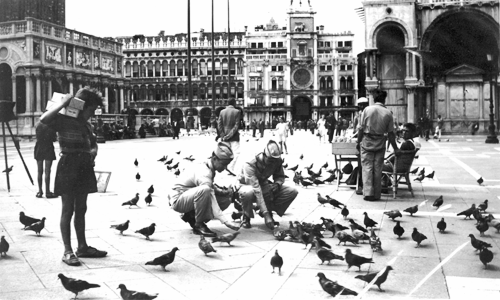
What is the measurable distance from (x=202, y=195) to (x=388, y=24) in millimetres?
36216

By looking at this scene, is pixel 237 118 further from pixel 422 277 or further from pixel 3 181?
pixel 422 277

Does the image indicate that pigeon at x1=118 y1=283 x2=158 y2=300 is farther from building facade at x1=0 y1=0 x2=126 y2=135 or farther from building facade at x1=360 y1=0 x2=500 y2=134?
building facade at x1=360 y1=0 x2=500 y2=134

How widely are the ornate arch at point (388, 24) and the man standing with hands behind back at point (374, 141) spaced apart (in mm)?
31652

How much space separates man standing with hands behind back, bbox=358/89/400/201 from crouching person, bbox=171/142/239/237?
3648 millimetres

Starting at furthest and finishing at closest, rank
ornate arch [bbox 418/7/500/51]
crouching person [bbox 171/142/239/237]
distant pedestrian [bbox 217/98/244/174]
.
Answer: ornate arch [bbox 418/7/500/51] → distant pedestrian [bbox 217/98/244/174] → crouching person [bbox 171/142/239/237]

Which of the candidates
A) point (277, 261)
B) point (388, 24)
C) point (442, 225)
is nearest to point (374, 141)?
point (442, 225)

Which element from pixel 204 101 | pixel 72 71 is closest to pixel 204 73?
pixel 204 101

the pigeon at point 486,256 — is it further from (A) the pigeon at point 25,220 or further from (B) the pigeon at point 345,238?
(A) the pigeon at point 25,220

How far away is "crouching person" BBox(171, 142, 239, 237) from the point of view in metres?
6.84

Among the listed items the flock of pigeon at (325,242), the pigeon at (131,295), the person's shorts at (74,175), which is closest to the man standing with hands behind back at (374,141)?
the flock of pigeon at (325,242)

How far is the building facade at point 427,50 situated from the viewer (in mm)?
37344

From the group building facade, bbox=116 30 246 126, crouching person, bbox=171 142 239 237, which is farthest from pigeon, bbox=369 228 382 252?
building facade, bbox=116 30 246 126

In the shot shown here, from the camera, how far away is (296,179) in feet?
38.5

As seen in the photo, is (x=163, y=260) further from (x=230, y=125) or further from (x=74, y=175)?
(x=230, y=125)
